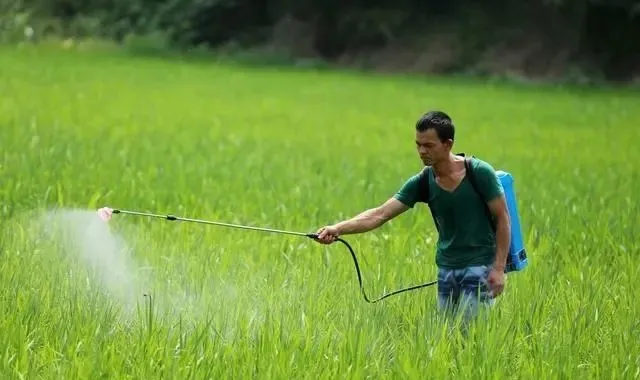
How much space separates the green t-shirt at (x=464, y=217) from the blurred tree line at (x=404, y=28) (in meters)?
24.4

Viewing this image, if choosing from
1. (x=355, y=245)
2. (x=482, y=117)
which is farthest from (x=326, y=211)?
(x=482, y=117)

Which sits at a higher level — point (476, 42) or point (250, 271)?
point (476, 42)

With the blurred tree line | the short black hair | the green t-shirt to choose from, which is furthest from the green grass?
the blurred tree line

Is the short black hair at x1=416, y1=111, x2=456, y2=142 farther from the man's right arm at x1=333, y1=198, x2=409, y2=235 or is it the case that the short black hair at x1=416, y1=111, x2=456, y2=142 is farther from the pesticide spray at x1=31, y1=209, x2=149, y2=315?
the pesticide spray at x1=31, y1=209, x2=149, y2=315

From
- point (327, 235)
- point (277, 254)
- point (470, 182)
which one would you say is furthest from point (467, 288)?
point (277, 254)

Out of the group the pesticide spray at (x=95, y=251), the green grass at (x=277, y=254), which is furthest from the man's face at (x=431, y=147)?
the pesticide spray at (x=95, y=251)

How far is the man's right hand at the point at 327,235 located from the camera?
4.00 m

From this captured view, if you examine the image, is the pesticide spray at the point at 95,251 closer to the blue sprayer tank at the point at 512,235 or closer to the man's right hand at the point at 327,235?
the man's right hand at the point at 327,235

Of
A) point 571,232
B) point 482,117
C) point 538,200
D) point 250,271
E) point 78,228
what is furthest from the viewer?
point 482,117

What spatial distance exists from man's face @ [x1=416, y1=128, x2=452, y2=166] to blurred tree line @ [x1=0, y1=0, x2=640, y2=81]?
2453cm

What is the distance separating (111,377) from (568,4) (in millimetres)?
26611

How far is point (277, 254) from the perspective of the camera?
18.4ft

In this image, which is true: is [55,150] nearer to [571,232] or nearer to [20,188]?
[20,188]

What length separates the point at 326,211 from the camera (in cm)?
723
